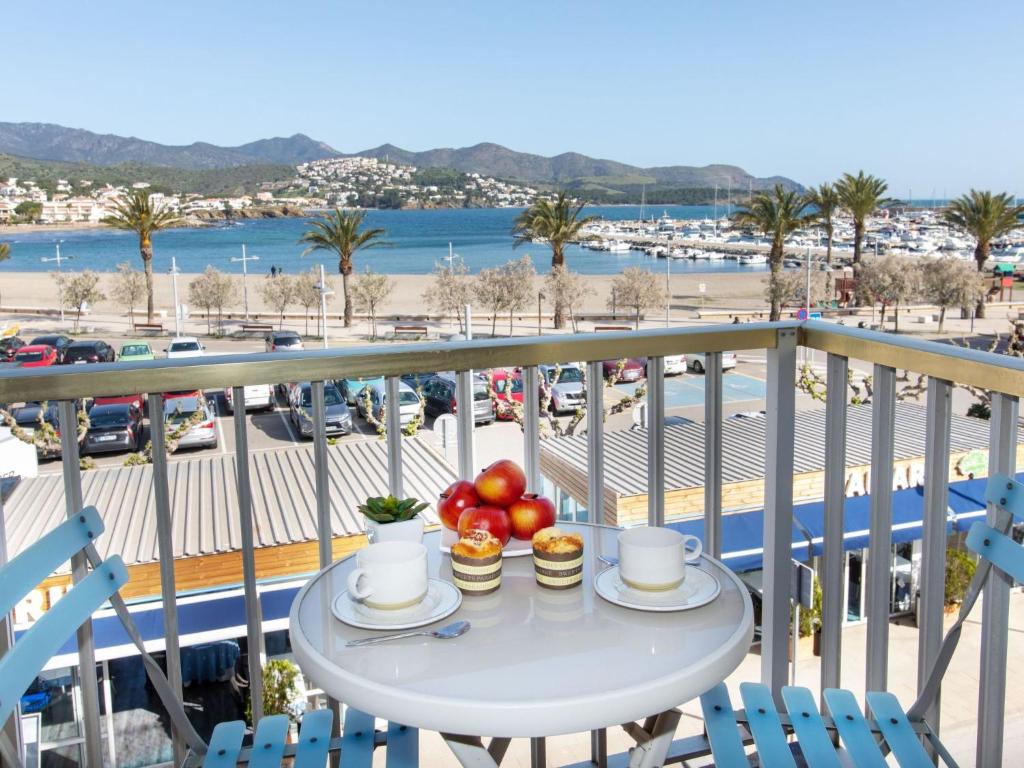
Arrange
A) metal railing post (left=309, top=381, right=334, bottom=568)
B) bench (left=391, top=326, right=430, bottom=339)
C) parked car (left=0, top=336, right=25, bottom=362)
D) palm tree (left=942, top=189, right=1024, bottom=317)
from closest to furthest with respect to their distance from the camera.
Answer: metal railing post (left=309, top=381, right=334, bottom=568) → parked car (left=0, top=336, right=25, bottom=362) → bench (left=391, top=326, right=430, bottom=339) → palm tree (left=942, top=189, right=1024, bottom=317)

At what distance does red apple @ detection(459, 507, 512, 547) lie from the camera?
131cm

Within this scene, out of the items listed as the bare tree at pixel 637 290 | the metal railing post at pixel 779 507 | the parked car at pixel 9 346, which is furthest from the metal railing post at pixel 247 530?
the bare tree at pixel 637 290

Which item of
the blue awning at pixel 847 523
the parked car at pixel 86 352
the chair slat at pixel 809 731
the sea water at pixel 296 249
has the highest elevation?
the sea water at pixel 296 249

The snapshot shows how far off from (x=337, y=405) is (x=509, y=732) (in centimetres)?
1815

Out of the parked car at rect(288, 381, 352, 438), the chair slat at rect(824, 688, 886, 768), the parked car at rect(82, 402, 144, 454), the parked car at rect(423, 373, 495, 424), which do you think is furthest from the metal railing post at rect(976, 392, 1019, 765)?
the parked car at rect(82, 402, 144, 454)

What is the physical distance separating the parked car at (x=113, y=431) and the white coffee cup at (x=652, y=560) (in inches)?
675

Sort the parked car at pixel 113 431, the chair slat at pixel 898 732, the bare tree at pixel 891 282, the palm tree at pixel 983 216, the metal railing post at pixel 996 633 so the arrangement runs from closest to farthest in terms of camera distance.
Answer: the chair slat at pixel 898 732 → the metal railing post at pixel 996 633 → the parked car at pixel 113 431 → the palm tree at pixel 983 216 → the bare tree at pixel 891 282

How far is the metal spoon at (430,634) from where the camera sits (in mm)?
1080

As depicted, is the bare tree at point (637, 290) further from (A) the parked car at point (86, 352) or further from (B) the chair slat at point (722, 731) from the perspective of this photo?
(B) the chair slat at point (722, 731)

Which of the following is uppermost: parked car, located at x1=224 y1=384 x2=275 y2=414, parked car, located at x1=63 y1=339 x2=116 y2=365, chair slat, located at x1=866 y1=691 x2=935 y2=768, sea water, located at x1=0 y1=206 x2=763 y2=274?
sea water, located at x1=0 y1=206 x2=763 y2=274

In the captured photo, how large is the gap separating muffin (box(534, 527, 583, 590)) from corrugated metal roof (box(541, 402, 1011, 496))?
5799 mm

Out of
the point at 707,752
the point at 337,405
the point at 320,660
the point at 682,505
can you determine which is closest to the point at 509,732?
the point at 320,660

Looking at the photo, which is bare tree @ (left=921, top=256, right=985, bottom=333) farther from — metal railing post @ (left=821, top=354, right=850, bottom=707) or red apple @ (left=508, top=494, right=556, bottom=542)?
red apple @ (left=508, top=494, right=556, bottom=542)

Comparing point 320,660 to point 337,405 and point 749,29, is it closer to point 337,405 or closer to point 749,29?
point 337,405
